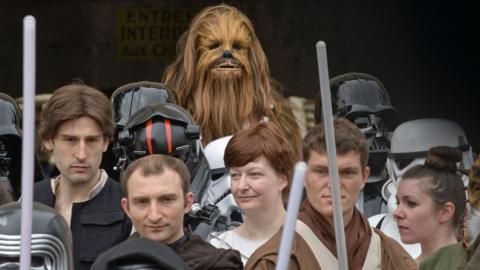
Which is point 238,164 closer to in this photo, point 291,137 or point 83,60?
point 291,137

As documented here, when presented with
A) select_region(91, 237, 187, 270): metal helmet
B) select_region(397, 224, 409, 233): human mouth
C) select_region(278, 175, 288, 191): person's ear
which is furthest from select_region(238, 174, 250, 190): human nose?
select_region(91, 237, 187, 270): metal helmet

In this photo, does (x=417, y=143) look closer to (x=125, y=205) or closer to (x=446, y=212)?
(x=446, y=212)

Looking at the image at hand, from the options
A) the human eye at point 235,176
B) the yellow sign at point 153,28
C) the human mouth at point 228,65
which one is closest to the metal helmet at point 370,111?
the human mouth at point 228,65

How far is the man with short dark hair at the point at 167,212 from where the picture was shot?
14.1 feet

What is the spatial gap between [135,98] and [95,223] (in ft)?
3.24

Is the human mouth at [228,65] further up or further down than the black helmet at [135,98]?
further up

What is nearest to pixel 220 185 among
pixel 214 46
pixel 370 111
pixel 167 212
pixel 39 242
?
pixel 214 46

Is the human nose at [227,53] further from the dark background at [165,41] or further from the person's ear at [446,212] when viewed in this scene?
the dark background at [165,41]

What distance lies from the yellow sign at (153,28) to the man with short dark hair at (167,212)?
3709 millimetres

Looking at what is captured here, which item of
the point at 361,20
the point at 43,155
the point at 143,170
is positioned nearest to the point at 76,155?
the point at 143,170

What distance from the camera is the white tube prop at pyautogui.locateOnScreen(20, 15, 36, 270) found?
11.5ft

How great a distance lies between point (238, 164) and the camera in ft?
15.7

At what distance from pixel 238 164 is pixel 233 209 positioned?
0.62m

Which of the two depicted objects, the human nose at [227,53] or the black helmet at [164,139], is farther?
the human nose at [227,53]
